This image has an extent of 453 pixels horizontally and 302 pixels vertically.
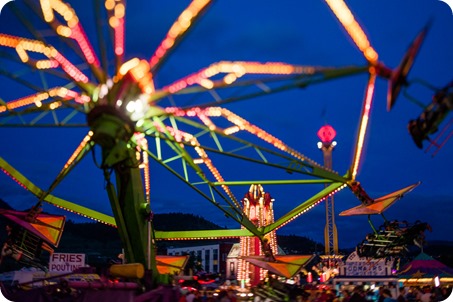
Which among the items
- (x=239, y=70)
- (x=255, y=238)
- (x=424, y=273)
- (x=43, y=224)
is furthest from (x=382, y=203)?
(x=424, y=273)

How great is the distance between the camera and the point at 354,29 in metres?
9.46

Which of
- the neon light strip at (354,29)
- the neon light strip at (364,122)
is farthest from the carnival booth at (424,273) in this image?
the neon light strip at (354,29)

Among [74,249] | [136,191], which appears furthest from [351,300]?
[74,249]

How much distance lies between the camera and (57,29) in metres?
11.0

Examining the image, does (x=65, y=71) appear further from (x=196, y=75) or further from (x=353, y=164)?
(x=353, y=164)

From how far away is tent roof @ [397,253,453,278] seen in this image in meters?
31.6

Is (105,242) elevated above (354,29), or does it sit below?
above

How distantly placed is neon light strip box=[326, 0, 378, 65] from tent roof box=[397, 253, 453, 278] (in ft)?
82.2

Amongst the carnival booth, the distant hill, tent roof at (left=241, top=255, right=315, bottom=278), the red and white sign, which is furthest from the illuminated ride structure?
the distant hill

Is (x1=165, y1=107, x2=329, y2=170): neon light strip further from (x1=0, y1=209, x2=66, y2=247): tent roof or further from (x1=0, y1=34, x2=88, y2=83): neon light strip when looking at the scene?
(x1=0, y1=209, x2=66, y2=247): tent roof

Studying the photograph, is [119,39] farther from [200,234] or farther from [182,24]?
[200,234]

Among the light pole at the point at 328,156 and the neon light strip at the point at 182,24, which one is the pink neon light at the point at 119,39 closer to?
the neon light strip at the point at 182,24

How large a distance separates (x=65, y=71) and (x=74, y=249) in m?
68.2

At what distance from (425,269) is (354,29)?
87.5 feet
